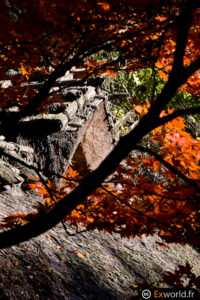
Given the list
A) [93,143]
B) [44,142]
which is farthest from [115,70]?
[93,143]

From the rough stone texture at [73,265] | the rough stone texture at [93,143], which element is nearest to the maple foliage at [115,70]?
the rough stone texture at [73,265]

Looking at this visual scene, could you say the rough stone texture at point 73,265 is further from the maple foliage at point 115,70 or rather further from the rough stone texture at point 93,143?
the rough stone texture at point 93,143

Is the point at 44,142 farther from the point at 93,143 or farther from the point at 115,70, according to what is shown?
the point at 115,70

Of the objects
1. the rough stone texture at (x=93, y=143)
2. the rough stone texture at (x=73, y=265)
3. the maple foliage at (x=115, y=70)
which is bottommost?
the rough stone texture at (x=73, y=265)

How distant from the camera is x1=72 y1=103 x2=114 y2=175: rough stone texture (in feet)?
20.1

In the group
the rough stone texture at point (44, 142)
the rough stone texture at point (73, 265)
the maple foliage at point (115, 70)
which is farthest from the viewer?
the rough stone texture at point (44, 142)

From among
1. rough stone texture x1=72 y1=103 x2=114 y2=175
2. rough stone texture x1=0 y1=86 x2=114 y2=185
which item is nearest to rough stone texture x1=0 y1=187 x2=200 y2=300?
rough stone texture x1=0 y1=86 x2=114 y2=185

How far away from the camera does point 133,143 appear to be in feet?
4.49

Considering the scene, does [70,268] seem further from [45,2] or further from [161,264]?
[45,2]

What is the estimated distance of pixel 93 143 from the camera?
20.9 feet

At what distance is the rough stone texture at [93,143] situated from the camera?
6113 millimetres

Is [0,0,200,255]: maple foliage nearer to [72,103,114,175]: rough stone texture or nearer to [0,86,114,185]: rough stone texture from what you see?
[0,86,114,185]: rough stone texture

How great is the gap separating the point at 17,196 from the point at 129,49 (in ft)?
11.2

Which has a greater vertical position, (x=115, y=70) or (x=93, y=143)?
(x=93, y=143)
